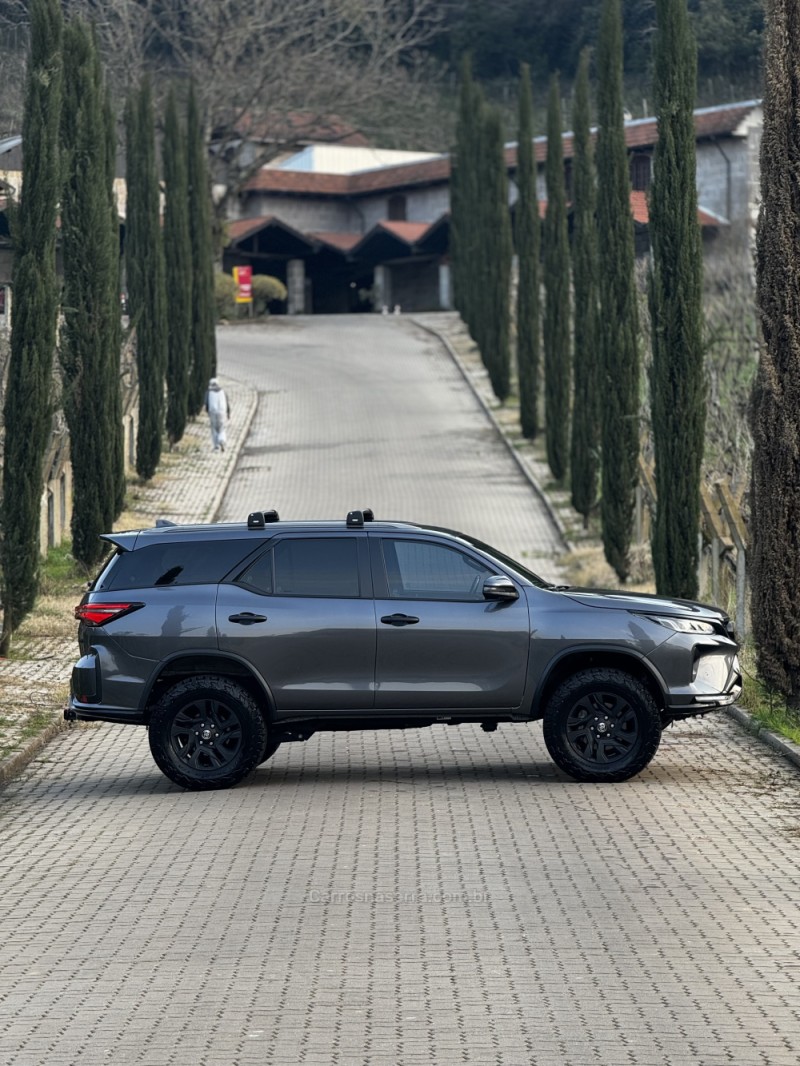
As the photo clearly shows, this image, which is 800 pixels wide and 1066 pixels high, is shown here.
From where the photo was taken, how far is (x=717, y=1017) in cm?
662

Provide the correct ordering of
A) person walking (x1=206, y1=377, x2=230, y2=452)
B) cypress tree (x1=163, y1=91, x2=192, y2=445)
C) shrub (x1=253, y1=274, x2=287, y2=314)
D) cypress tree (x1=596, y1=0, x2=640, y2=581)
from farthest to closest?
shrub (x1=253, y1=274, x2=287, y2=314), cypress tree (x1=163, y1=91, x2=192, y2=445), person walking (x1=206, y1=377, x2=230, y2=452), cypress tree (x1=596, y1=0, x2=640, y2=581)

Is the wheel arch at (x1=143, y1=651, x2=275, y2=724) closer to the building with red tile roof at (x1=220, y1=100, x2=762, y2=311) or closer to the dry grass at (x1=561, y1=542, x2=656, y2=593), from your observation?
the dry grass at (x1=561, y1=542, x2=656, y2=593)

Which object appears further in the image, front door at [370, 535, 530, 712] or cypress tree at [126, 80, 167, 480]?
cypress tree at [126, 80, 167, 480]

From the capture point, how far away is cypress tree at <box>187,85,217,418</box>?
140 feet

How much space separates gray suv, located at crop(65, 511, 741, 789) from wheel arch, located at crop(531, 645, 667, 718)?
0.04ft

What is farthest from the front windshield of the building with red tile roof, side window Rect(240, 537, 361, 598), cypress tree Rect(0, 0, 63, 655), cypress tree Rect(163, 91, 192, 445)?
the building with red tile roof

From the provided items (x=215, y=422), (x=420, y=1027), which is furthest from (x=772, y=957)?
(x=215, y=422)

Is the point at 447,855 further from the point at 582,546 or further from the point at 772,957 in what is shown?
the point at 582,546

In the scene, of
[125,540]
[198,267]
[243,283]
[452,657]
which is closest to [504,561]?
[452,657]

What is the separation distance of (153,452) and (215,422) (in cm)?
351

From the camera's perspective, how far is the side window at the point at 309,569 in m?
12.1

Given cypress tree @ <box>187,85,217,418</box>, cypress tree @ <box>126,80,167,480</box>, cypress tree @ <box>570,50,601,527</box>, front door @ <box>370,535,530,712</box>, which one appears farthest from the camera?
cypress tree @ <box>187,85,217,418</box>

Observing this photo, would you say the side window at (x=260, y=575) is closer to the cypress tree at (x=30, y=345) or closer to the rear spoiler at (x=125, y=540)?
the rear spoiler at (x=125, y=540)

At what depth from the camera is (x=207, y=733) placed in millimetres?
11922
